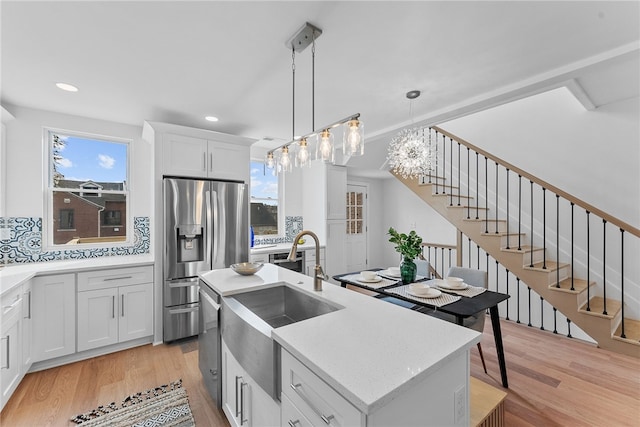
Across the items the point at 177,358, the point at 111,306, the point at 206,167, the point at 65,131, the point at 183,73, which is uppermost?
the point at 183,73

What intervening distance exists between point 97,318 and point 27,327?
47 centimetres

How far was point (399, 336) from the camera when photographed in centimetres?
111

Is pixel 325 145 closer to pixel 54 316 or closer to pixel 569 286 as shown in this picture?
pixel 54 316

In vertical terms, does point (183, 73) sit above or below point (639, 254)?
above

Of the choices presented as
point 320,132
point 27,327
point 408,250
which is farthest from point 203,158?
point 408,250

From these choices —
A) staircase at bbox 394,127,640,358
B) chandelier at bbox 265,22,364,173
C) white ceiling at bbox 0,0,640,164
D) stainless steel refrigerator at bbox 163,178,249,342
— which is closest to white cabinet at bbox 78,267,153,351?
stainless steel refrigerator at bbox 163,178,249,342

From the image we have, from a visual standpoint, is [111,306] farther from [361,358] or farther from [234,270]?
[361,358]

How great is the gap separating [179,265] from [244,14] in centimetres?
250

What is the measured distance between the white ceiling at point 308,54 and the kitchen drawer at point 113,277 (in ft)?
5.66

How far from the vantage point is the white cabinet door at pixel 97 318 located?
260cm

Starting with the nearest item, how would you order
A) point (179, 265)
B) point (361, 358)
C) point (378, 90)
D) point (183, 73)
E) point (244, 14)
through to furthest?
point (361, 358), point (244, 14), point (183, 73), point (378, 90), point (179, 265)

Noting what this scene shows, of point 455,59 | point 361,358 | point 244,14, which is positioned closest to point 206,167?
point 244,14

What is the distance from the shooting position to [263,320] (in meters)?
1.65

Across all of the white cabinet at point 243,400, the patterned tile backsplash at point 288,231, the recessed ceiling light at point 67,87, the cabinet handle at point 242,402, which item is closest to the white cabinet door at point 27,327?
the recessed ceiling light at point 67,87
